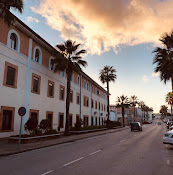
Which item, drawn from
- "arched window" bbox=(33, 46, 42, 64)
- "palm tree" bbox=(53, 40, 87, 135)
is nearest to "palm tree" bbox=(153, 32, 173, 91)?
"palm tree" bbox=(53, 40, 87, 135)

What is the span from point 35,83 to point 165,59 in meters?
17.5

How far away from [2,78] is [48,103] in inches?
323

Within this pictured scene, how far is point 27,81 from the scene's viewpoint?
1905 centimetres

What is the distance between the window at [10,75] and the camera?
53.2 ft

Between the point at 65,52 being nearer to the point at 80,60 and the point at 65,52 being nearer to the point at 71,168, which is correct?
the point at 80,60

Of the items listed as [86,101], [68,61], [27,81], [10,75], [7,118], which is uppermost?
[68,61]

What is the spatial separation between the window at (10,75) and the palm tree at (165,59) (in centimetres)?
1851

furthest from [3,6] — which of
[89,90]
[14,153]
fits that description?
[89,90]

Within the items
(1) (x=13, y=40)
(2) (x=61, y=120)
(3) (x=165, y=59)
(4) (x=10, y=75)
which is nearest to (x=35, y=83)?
(4) (x=10, y=75)

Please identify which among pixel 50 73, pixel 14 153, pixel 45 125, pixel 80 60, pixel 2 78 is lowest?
pixel 14 153

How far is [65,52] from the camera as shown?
23266mm

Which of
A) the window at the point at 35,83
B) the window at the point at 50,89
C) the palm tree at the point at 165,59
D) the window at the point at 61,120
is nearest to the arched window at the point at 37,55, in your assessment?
the window at the point at 35,83

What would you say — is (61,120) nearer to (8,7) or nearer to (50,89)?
(50,89)

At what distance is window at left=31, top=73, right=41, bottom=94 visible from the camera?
20.2 meters
